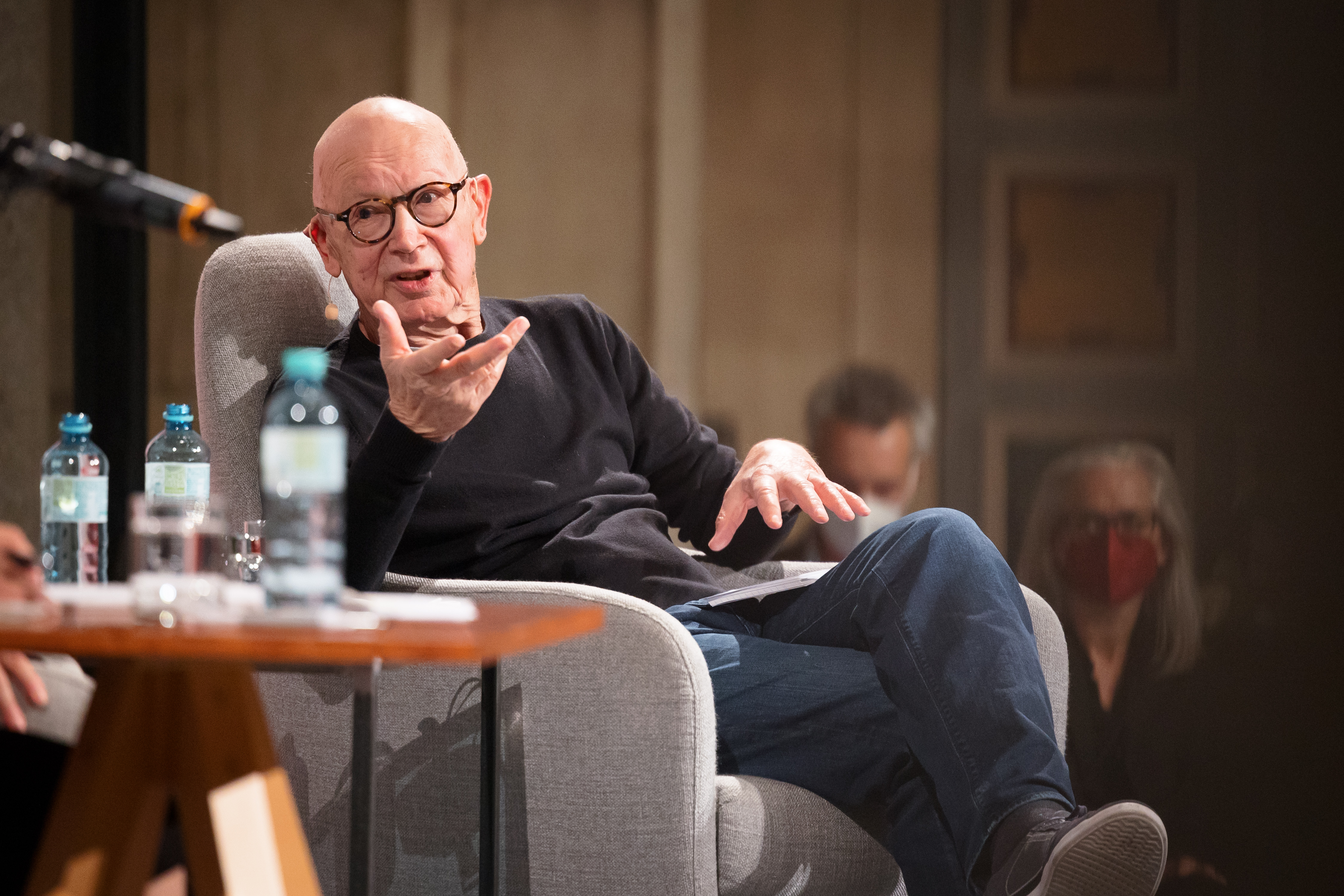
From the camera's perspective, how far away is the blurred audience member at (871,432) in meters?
3.46

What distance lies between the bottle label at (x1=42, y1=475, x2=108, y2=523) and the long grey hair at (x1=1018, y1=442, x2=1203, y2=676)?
2.52 metres

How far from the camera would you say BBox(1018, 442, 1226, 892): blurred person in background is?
3.24 metres

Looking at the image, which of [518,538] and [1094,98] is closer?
[518,538]

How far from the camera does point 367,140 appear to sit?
1603 mm

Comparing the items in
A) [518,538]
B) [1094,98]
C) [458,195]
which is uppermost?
[1094,98]

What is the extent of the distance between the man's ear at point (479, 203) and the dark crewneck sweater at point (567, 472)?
10 centimetres

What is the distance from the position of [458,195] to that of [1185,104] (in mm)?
2630

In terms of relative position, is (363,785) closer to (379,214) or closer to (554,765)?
(554,765)

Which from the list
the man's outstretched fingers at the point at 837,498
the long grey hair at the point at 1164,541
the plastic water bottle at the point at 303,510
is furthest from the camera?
the long grey hair at the point at 1164,541

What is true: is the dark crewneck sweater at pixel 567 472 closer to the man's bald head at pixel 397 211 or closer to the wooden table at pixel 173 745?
the man's bald head at pixel 397 211

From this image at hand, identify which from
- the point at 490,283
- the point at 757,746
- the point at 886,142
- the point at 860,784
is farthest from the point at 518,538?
the point at 886,142

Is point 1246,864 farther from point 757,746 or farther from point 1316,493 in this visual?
point 757,746

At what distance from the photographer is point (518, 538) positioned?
1576mm

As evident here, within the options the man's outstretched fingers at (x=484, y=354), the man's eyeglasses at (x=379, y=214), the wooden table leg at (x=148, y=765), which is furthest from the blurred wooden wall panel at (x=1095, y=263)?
the wooden table leg at (x=148, y=765)
